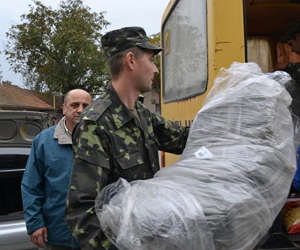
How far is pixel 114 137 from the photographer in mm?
1575

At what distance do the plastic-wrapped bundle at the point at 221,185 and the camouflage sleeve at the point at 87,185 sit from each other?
0.20 feet

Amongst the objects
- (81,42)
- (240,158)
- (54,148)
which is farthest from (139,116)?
(81,42)

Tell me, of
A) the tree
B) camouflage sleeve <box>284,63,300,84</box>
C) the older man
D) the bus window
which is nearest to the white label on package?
the bus window

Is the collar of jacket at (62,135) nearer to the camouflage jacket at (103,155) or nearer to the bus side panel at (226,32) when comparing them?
the camouflage jacket at (103,155)

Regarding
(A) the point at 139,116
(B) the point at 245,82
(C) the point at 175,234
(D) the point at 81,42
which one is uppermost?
(D) the point at 81,42

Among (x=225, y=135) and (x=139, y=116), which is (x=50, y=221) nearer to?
(x=139, y=116)

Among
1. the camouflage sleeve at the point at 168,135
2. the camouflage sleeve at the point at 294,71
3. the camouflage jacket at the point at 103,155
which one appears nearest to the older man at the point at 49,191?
the camouflage sleeve at the point at 168,135

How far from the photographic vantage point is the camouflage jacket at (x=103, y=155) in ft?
4.59

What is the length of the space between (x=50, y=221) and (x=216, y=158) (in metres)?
1.63

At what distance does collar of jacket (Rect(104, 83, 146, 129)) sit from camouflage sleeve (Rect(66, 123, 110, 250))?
0.12 meters

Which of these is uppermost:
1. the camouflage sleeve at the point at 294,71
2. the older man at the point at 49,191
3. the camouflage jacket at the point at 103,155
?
the camouflage sleeve at the point at 294,71

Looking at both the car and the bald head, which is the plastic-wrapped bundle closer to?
the bald head

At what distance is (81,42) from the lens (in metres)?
21.5

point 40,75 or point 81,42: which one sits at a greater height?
point 81,42
